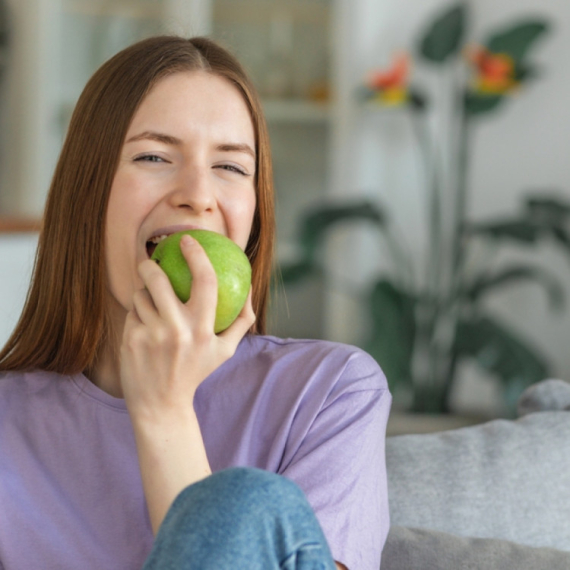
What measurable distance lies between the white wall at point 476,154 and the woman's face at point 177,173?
Answer: 2.88m

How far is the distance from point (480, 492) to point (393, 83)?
9.01 feet

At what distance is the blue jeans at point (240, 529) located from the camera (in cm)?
75

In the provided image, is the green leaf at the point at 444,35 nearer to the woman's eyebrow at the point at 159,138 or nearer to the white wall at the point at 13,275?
the white wall at the point at 13,275

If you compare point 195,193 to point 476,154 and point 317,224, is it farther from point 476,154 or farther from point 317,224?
point 476,154

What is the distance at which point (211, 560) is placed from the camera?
75 cm

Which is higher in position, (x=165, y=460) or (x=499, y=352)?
(x=165, y=460)

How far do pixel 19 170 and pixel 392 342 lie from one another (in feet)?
7.19

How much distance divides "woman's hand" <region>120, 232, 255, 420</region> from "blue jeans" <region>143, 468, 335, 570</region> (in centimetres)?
18

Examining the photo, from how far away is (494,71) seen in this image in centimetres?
357

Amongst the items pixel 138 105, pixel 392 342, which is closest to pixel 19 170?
pixel 392 342

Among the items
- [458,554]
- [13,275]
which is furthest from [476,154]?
[458,554]

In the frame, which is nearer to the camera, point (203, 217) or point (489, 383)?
point (203, 217)

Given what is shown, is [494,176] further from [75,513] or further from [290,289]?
[75,513]

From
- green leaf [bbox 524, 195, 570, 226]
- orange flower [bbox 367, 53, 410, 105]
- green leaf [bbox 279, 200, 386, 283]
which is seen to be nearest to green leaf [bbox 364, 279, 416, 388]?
green leaf [bbox 279, 200, 386, 283]
